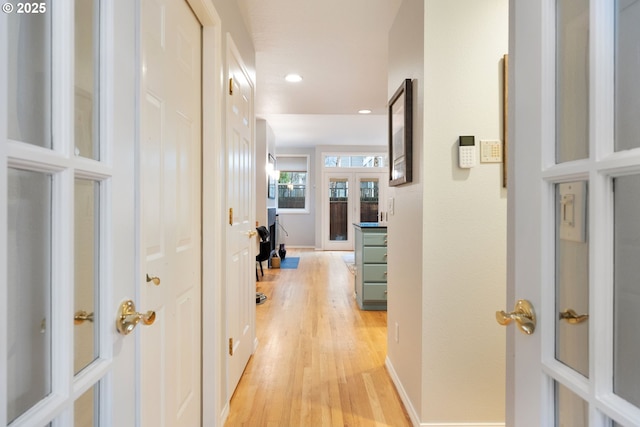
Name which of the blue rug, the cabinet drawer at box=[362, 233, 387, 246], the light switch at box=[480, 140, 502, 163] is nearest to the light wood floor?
the cabinet drawer at box=[362, 233, 387, 246]

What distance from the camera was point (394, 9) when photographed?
2195 millimetres

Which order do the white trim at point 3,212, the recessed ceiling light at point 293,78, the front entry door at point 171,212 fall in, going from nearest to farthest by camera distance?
1. the white trim at point 3,212
2. the front entry door at point 171,212
3. the recessed ceiling light at point 293,78

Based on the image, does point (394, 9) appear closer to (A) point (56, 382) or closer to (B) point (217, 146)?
(B) point (217, 146)

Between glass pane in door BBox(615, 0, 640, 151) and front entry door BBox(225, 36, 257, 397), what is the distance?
1.66m

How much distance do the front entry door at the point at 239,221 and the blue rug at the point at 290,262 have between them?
3.86 meters

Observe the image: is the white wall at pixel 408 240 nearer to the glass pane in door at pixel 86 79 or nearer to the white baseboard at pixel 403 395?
the white baseboard at pixel 403 395

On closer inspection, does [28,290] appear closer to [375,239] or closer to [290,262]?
[375,239]

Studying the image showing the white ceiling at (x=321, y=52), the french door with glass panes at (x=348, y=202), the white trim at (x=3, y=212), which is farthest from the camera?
the french door with glass panes at (x=348, y=202)

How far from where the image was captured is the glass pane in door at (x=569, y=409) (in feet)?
1.96

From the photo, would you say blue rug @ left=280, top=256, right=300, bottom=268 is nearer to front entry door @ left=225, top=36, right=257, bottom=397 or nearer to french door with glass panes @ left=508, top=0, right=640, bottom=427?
front entry door @ left=225, top=36, right=257, bottom=397

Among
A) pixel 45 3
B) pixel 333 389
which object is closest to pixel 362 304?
pixel 333 389

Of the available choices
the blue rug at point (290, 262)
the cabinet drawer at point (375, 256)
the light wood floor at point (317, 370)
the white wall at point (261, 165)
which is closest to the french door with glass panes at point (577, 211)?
the light wood floor at point (317, 370)

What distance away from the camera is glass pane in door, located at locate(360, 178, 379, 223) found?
8898mm

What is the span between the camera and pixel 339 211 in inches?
349
